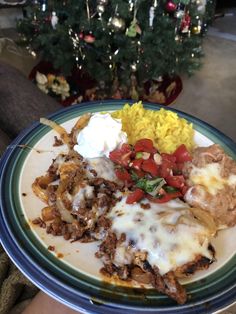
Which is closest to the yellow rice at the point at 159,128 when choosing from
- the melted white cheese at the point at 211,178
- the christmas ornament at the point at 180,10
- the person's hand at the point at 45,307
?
the melted white cheese at the point at 211,178

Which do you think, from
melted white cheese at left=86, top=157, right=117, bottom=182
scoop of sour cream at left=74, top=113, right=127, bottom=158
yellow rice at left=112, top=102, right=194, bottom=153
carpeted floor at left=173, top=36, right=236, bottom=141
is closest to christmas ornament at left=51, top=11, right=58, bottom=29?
carpeted floor at left=173, top=36, right=236, bottom=141

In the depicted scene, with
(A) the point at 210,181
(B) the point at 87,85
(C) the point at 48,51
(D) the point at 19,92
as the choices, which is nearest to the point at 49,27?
(C) the point at 48,51

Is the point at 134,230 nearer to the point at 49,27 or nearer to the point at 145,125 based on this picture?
the point at 145,125

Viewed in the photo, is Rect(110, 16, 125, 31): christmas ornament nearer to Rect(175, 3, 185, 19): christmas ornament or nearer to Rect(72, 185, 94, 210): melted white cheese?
Rect(175, 3, 185, 19): christmas ornament

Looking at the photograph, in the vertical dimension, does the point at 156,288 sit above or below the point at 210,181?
below

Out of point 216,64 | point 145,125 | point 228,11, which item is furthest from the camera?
point 228,11

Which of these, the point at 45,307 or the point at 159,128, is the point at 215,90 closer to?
the point at 159,128

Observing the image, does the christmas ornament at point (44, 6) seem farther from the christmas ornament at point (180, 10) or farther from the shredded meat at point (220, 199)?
the shredded meat at point (220, 199)
